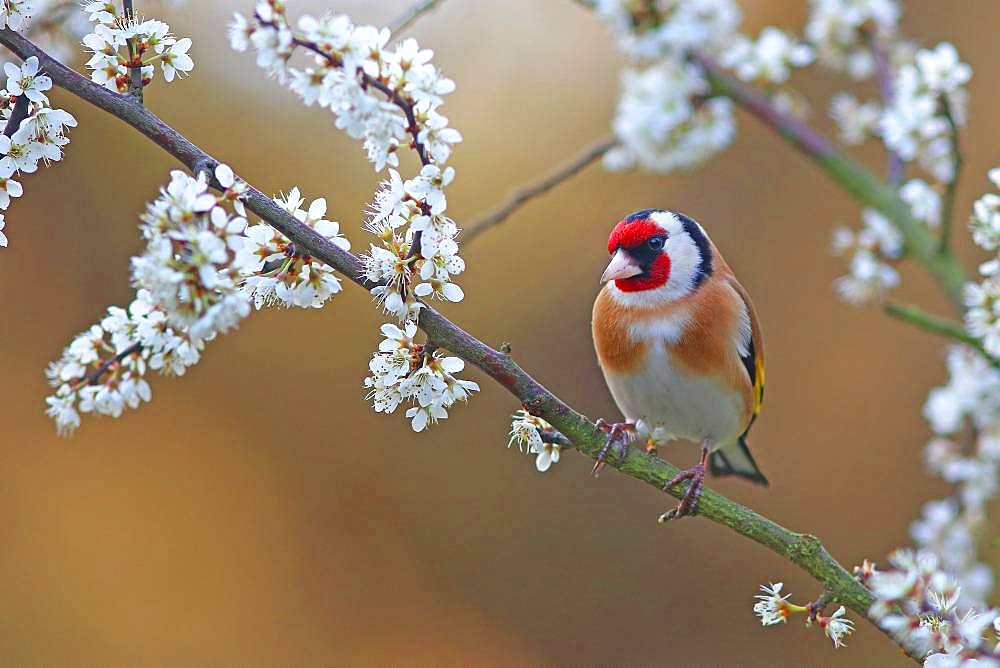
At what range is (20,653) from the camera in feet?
13.1

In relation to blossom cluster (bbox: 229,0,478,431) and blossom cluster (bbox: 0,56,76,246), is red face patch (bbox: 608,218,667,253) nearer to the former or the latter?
blossom cluster (bbox: 229,0,478,431)

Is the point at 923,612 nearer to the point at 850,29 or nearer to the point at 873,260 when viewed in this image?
the point at 873,260

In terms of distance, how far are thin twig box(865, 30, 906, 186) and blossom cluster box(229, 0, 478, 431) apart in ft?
3.54

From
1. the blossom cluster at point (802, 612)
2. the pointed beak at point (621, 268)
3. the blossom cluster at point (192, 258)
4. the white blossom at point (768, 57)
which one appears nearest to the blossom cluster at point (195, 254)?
the blossom cluster at point (192, 258)

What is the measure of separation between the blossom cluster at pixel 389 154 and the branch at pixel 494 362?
0.04 m

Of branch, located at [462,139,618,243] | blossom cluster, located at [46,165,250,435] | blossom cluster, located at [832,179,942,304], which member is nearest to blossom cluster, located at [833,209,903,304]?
blossom cluster, located at [832,179,942,304]

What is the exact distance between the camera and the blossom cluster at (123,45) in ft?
4.57

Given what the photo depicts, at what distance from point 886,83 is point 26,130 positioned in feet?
5.46

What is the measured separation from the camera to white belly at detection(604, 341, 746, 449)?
228cm

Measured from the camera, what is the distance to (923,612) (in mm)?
1260

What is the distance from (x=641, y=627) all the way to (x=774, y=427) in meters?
1.08

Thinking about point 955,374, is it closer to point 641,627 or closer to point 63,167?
point 641,627

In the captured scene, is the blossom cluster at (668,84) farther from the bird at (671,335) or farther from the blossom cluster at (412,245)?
the blossom cluster at (412,245)

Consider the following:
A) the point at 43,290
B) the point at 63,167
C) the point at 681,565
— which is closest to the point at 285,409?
the point at 43,290
